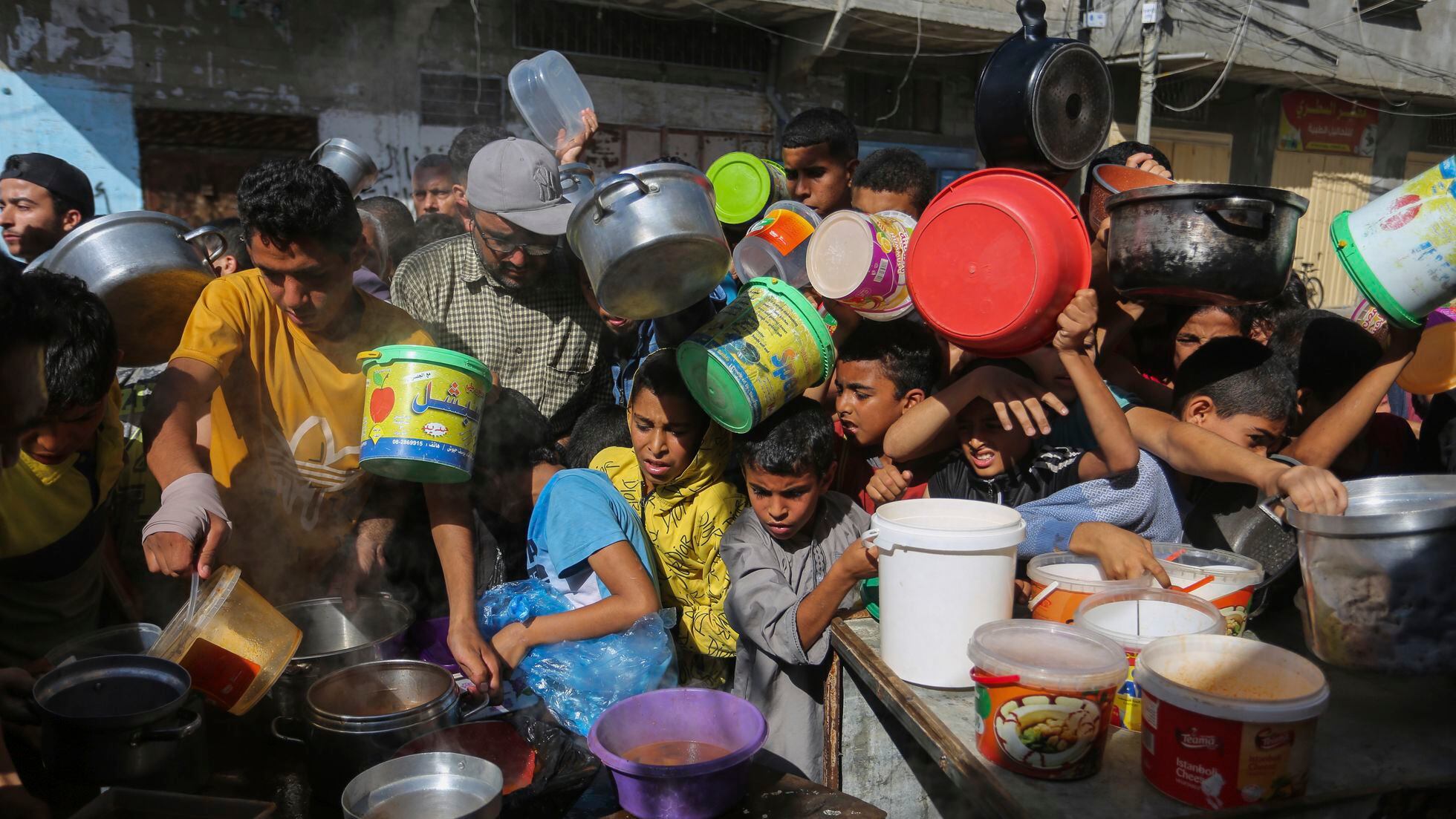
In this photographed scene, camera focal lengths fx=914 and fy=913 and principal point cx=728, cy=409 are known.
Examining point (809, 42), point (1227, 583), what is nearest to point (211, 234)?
point (1227, 583)

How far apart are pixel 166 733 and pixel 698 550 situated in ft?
4.86

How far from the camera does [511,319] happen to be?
130 inches

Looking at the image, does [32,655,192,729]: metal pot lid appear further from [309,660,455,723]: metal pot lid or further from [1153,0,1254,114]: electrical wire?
[1153,0,1254,114]: electrical wire

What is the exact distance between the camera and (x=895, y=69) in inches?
452

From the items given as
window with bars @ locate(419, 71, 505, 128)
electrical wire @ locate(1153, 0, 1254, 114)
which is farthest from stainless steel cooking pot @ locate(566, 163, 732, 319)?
electrical wire @ locate(1153, 0, 1254, 114)

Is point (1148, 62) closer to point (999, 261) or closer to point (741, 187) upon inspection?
point (741, 187)

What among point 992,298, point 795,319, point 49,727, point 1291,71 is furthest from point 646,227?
point 1291,71

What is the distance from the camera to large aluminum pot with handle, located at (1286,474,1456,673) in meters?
1.74

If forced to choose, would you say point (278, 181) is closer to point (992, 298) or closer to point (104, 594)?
point (104, 594)

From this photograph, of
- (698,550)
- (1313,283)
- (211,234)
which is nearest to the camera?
(698,550)

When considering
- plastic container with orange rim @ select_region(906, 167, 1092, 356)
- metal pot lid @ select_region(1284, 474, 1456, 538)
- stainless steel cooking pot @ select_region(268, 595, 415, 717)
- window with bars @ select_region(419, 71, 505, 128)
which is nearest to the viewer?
metal pot lid @ select_region(1284, 474, 1456, 538)

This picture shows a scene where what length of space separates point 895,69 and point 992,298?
10.1 meters

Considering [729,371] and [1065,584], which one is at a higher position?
[729,371]

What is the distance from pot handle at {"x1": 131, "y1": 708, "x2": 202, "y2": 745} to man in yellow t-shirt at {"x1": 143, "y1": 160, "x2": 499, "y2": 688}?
60 cm
